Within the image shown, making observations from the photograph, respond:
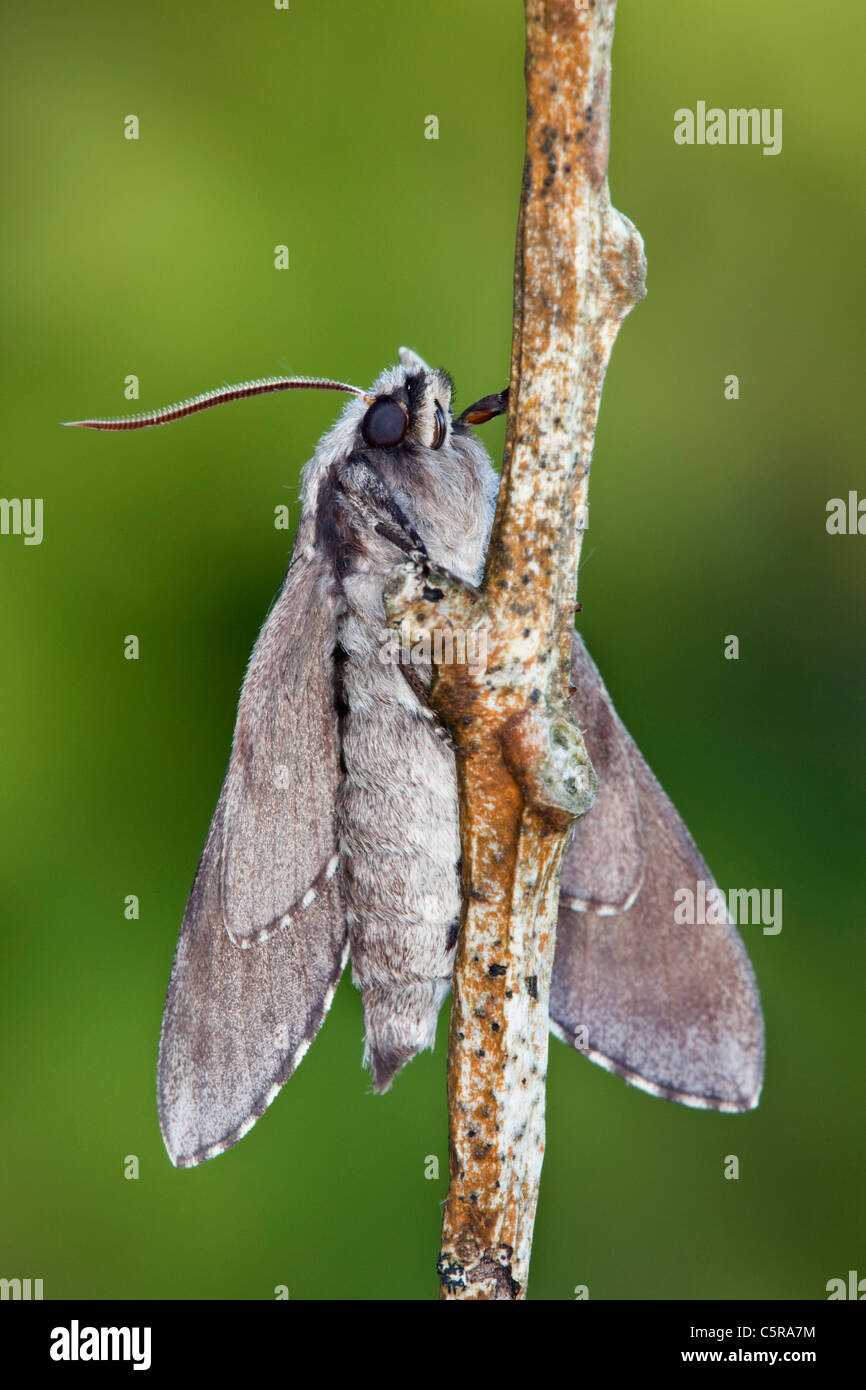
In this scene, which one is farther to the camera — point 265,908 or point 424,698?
point 265,908

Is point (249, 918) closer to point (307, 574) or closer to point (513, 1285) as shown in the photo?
point (307, 574)

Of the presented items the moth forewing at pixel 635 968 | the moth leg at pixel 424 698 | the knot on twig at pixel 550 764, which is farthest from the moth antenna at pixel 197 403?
the moth forewing at pixel 635 968

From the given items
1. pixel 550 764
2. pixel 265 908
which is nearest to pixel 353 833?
pixel 265 908

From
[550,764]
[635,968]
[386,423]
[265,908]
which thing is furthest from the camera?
[635,968]

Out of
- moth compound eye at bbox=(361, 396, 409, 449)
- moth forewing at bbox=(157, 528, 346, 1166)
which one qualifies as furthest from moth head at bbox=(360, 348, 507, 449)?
moth forewing at bbox=(157, 528, 346, 1166)

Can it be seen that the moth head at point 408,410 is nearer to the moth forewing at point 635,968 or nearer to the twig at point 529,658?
the twig at point 529,658

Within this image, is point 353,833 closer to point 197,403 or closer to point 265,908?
point 265,908
